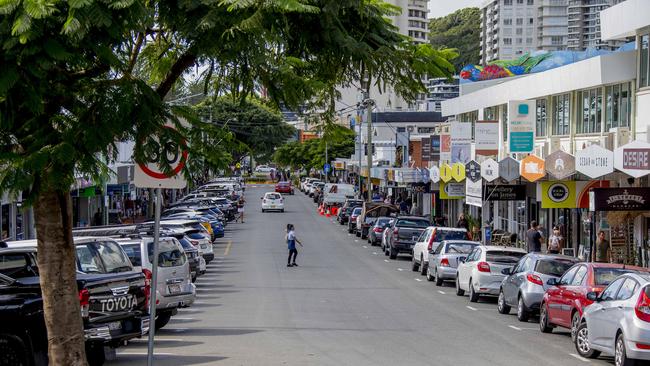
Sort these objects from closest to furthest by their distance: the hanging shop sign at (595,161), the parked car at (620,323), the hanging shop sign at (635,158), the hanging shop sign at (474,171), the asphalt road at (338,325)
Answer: the parked car at (620,323)
the asphalt road at (338,325)
the hanging shop sign at (635,158)
the hanging shop sign at (595,161)
the hanging shop sign at (474,171)

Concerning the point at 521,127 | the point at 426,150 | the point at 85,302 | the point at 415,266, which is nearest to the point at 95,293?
the point at 85,302

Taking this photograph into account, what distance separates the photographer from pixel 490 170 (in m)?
37.2

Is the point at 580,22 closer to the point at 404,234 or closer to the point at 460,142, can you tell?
the point at 460,142

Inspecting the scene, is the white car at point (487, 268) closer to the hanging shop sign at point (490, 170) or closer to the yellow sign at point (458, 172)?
the hanging shop sign at point (490, 170)

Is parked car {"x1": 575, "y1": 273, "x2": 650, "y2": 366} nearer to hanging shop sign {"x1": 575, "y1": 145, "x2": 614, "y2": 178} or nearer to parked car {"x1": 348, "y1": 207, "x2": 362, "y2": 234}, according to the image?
hanging shop sign {"x1": 575, "y1": 145, "x2": 614, "y2": 178}

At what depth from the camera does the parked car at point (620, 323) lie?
15.1m

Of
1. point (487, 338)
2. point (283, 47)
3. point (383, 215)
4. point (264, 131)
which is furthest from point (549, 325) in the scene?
point (264, 131)

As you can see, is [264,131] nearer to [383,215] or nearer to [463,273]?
[383,215]

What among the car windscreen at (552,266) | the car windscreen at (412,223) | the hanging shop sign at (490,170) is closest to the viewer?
the car windscreen at (552,266)

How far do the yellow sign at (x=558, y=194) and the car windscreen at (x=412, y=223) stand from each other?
10852 millimetres

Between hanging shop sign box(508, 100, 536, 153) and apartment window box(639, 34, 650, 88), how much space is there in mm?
5544

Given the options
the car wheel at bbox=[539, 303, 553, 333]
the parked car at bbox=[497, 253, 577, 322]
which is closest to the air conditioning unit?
the parked car at bbox=[497, 253, 577, 322]

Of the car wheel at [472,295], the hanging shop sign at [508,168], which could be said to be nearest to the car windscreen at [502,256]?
the car wheel at [472,295]

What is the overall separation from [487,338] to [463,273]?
8.96 m
